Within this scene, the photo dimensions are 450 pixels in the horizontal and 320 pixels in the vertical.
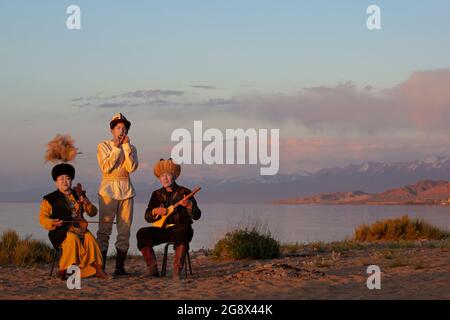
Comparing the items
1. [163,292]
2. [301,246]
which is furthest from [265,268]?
[301,246]

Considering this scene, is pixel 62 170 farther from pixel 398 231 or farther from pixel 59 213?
pixel 398 231

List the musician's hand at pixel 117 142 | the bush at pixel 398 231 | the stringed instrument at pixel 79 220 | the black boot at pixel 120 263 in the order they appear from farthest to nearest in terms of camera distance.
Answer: the bush at pixel 398 231, the black boot at pixel 120 263, the musician's hand at pixel 117 142, the stringed instrument at pixel 79 220

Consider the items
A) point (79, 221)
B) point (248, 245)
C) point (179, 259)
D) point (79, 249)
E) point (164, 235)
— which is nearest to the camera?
point (79, 249)

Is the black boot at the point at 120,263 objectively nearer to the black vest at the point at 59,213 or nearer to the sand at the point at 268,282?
the sand at the point at 268,282

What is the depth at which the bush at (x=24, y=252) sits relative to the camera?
44.5 ft

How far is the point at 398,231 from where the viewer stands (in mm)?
18859

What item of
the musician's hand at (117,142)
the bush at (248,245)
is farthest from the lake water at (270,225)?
the musician's hand at (117,142)

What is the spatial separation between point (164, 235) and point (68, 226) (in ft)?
4.09

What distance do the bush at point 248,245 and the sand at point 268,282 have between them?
2.52 ft

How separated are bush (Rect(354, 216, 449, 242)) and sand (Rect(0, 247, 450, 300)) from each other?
6.06 meters

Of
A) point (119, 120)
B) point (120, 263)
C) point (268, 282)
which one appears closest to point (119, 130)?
point (119, 120)

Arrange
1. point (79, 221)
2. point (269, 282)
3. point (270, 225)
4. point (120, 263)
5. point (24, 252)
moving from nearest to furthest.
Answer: point (269, 282)
point (79, 221)
point (120, 263)
point (24, 252)
point (270, 225)

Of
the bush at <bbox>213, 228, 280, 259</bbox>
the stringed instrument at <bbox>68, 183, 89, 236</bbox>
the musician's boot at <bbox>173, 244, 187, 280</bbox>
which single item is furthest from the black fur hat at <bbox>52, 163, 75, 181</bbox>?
the bush at <bbox>213, 228, 280, 259</bbox>
